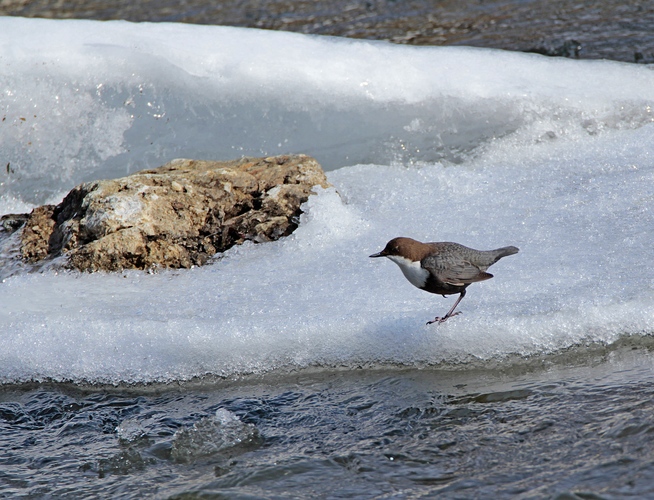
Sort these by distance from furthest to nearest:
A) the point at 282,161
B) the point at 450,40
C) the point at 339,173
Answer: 1. the point at 450,40
2. the point at 339,173
3. the point at 282,161

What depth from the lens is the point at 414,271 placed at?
348 centimetres

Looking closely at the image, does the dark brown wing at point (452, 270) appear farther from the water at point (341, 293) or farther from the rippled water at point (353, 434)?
the rippled water at point (353, 434)

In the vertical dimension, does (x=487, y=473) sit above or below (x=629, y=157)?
below

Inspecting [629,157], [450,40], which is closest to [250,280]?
[629,157]

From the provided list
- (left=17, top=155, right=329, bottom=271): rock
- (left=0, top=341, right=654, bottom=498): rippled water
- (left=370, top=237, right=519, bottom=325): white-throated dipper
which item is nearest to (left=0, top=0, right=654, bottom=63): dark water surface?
(left=17, top=155, right=329, bottom=271): rock

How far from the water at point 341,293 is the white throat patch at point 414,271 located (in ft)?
0.69

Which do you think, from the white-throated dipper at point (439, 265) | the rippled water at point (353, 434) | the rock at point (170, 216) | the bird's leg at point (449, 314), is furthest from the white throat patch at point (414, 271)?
the rock at point (170, 216)

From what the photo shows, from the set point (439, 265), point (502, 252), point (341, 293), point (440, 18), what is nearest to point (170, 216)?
point (341, 293)

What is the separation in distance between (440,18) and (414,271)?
5847 millimetres

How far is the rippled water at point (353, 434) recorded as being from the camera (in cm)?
267

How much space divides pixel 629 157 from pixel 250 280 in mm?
2626

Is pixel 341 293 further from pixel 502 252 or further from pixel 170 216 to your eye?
pixel 170 216

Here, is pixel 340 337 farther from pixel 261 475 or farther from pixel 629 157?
pixel 629 157

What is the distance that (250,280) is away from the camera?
4172 mm
